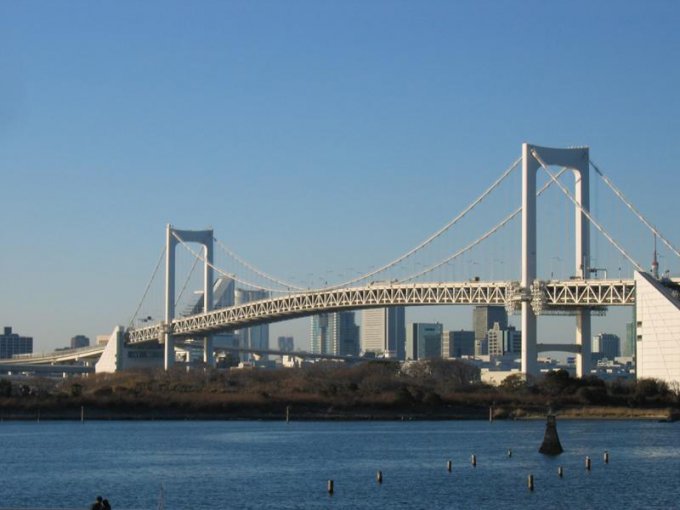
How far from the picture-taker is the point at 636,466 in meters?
43.6

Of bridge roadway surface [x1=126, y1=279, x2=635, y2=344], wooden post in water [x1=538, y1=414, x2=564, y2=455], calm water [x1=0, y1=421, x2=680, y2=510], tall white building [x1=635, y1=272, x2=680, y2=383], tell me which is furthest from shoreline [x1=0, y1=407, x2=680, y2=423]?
wooden post in water [x1=538, y1=414, x2=564, y2=455]

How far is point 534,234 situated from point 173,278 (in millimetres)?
41270

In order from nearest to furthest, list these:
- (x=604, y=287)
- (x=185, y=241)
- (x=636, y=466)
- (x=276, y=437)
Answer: (x=636, y=466), (x=276, y=437), (x=604, y=287), (x=185, y=241)

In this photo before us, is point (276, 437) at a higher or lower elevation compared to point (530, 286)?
lower

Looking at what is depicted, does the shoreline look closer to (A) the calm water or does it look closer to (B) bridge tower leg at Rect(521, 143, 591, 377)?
(B) bridge tower leg at Rect(521, 143, 591, 377)

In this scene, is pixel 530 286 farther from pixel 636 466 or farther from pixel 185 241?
pixel 185 241

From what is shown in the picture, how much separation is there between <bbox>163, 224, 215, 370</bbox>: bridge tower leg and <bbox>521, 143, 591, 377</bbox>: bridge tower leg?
33843 mm

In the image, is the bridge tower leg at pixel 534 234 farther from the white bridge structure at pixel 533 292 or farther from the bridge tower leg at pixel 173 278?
the bridge tower leg at pixel 173 278

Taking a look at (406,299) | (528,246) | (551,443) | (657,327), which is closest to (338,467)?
(551,443)

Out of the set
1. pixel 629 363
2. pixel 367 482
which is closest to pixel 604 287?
pixel 367 482

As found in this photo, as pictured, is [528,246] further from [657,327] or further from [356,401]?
[356,401]

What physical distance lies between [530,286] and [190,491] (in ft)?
125

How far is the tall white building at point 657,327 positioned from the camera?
68.3 m

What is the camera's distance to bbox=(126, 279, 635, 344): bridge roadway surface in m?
72.0
